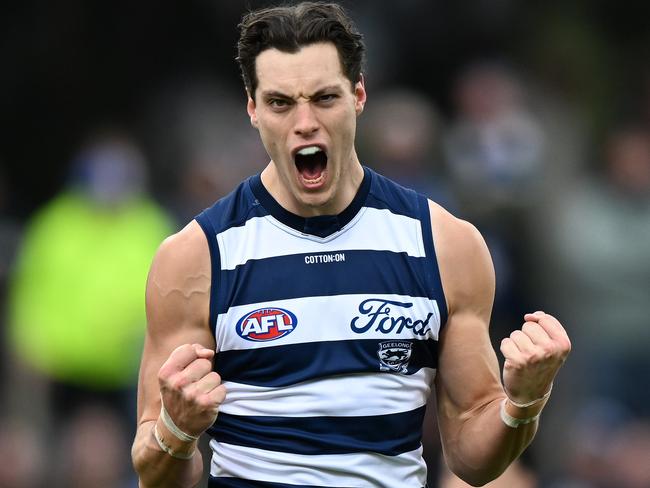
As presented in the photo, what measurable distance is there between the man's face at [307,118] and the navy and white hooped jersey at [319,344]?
17 cm

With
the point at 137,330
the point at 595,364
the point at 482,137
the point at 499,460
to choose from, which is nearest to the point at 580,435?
the point at 595,364

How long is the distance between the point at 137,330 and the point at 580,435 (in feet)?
10.8

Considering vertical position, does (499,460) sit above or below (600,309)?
above

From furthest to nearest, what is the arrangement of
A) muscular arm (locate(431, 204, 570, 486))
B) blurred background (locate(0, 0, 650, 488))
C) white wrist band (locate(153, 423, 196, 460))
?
1. blurred background (locate(0, 0, 650, 488))
2. muscular arm (locate(431, 204, 570, 486))
3. white wrist band (locate(153, 423, 196, 460))

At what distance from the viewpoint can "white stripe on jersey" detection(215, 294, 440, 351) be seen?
542cm

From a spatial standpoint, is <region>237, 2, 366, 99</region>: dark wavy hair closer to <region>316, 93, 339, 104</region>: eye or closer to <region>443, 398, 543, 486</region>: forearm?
<region>316, 93, 339, 104</region>: eye

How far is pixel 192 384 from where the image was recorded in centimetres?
512

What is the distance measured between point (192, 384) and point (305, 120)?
1.01 m

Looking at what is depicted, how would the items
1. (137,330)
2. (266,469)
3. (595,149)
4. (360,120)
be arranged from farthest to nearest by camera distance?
(595,149)
(360,120)
(137,330)
(266,469)

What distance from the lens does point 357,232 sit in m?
5.59

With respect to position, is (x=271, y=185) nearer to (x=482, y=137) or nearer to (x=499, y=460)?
(x=499, y=460)

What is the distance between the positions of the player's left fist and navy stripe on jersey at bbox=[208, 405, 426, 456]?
0.46 metres

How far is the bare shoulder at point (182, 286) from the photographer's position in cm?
545

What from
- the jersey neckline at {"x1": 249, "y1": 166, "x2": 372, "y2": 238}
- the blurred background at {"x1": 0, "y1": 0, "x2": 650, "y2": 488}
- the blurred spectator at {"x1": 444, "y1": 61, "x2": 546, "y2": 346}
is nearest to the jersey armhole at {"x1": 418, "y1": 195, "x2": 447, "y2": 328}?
the jersey neckline at {"x1": 249, "y1": 166, "x2": 372, "y2": 238}
